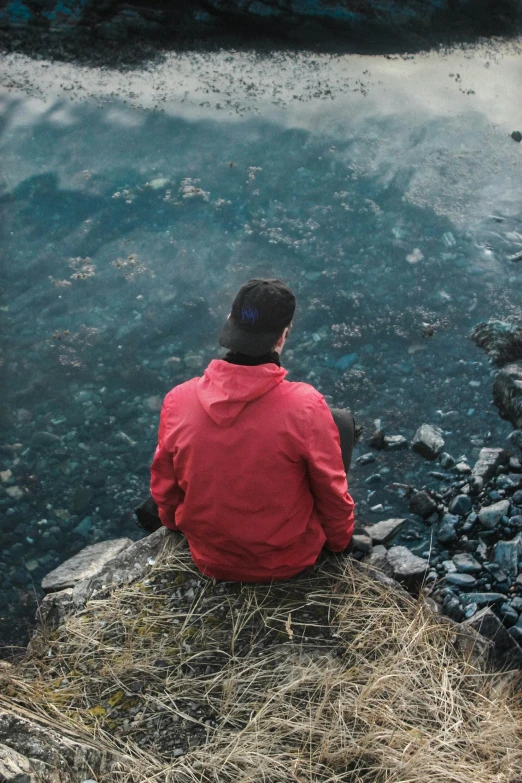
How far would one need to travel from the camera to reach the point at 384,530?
12.4 ft

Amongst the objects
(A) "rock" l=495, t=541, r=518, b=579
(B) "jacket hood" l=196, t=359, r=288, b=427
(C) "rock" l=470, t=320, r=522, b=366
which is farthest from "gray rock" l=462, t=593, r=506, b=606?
(C) "rock" l=470, t=320, r=522, b=366

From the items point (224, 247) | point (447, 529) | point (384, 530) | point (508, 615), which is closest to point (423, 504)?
point (447, 529)

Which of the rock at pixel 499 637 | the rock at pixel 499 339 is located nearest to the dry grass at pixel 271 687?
the rock at pixel 499 637

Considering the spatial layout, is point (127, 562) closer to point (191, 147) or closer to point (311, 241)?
point (311, 241)

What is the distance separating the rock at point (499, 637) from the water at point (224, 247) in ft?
3.25

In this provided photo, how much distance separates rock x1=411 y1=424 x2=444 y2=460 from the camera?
4199 millimetres

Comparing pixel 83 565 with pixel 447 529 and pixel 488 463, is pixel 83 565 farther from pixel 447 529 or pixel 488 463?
pixel 488 463

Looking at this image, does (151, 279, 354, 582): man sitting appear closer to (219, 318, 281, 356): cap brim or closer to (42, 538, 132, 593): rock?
(219, 318, 281, 356): cap brim

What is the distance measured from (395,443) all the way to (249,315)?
1958 millimetres

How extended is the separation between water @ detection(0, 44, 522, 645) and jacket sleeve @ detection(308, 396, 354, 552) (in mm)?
1180

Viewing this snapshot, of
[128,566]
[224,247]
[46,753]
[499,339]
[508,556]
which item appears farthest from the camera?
[224,247]

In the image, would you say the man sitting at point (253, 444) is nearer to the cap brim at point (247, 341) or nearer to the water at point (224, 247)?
the cap brim at point (247, 341)

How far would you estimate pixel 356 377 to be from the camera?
4.63 metres

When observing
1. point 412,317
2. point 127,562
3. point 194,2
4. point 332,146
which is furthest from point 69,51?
point 127,562
